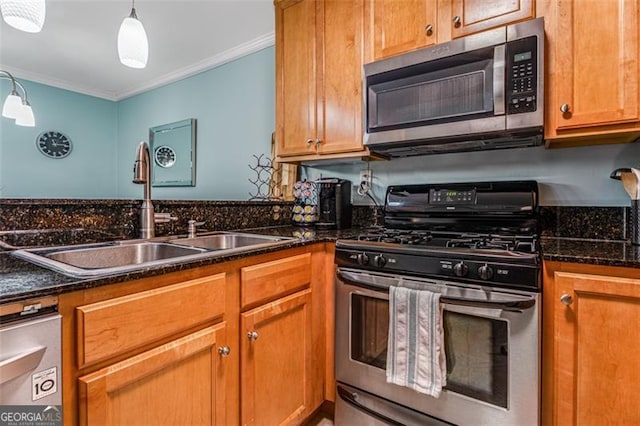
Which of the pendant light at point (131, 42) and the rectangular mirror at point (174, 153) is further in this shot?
the rectangular mirror at point (174, 153)

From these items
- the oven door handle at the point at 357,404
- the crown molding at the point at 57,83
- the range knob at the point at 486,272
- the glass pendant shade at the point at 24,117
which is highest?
the crown molding at the point at 57,83

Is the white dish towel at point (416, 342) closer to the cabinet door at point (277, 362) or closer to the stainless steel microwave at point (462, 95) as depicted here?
the cabinet door at point (277, 362)

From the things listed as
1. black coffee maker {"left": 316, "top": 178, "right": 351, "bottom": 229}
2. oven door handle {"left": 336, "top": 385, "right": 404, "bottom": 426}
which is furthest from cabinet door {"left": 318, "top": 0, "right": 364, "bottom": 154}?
oven door handle {"left": 336, "top": 385, "right": 404, "bottom": 426}

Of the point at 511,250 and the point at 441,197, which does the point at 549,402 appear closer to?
the point at 511,250

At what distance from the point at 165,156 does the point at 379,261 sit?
336 centimetres

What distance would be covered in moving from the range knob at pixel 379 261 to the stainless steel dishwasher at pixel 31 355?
3.47 feet

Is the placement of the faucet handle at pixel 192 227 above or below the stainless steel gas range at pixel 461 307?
above

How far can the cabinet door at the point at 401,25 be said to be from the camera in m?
1.64

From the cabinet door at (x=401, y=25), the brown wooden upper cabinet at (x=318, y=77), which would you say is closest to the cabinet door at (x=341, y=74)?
the brown wooden upper cabinet at (x=318, y=77)

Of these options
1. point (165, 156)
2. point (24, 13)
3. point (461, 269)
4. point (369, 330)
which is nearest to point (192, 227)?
point (369, 330)

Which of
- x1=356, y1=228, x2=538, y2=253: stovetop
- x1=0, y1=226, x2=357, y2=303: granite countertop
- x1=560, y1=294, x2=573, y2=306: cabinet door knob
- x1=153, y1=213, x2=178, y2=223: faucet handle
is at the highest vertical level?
x1=153, y1=213, x2=178, y2=223: faucet handle

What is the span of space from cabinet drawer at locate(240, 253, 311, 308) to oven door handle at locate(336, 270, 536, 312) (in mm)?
217

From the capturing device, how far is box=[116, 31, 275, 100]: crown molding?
300 centimetres

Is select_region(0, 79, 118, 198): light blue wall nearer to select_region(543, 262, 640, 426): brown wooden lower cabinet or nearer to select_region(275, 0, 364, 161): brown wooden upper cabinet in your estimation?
select_region(275, 0, 364, 161): brown wooden upper cabinet
